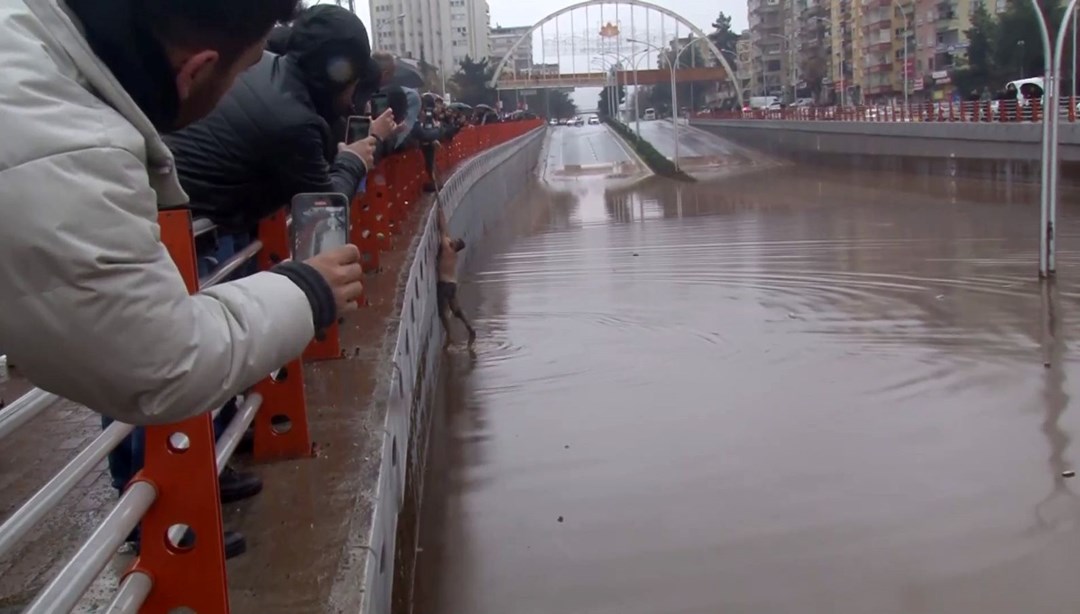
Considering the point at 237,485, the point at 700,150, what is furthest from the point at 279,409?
the point at 700,150

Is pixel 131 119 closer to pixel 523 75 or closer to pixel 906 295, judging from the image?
pixel 906 295

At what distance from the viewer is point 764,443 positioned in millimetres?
7230

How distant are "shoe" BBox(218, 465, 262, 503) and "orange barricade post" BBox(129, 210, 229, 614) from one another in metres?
1.11

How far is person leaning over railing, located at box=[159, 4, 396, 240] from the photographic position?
345 centimetres

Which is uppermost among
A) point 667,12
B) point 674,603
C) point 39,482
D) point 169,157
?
point 667,12

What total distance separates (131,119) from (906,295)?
1239 cm

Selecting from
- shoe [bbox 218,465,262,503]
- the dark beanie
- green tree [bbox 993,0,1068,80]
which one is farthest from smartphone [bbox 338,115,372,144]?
green tree [bbox 993,0,1068,80]

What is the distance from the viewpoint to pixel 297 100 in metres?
3.57

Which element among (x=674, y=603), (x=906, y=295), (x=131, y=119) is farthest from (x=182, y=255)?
(x=906, y=295)

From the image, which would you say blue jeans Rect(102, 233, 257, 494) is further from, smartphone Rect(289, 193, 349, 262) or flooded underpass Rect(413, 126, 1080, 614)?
flooded underpass Rect(413, 126, 1080, 614)

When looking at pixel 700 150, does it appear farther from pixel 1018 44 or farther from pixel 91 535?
pixel 91 535

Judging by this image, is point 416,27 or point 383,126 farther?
point 416,27

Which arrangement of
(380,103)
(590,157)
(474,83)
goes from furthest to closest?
(474,83)
(590,157)
(380,103)

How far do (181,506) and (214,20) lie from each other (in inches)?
41.5
